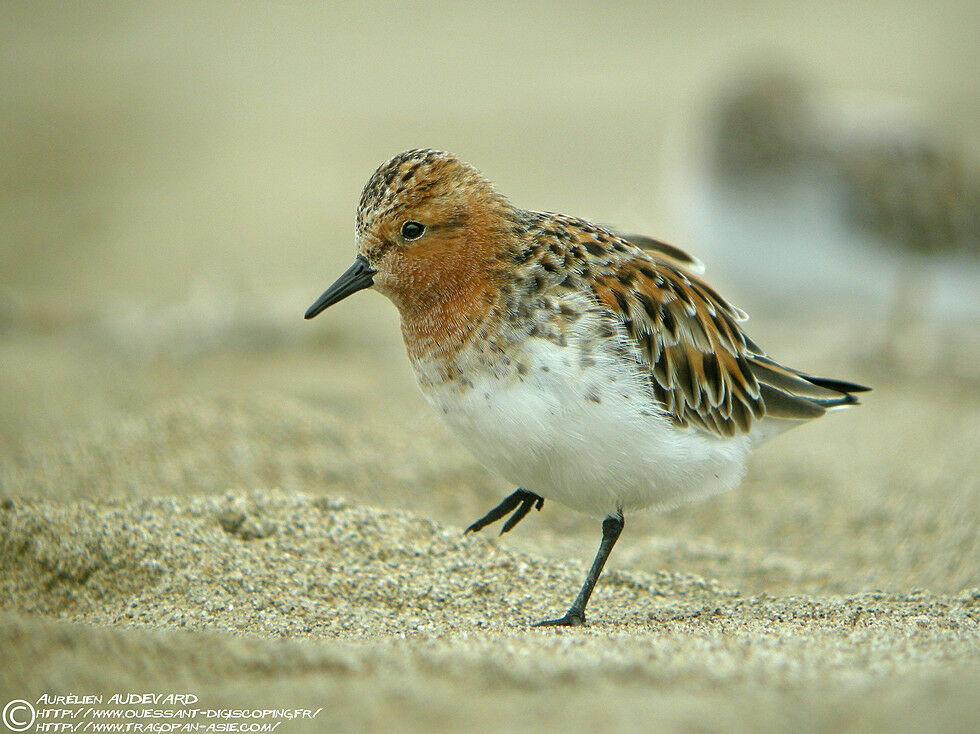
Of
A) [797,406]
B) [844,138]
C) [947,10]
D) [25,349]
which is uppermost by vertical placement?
[947,10]

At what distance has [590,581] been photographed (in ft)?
11.7

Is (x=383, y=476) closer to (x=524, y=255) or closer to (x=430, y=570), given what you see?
(x=430, y=570)

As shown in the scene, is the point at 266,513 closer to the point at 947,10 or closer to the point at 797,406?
the point at 797,406

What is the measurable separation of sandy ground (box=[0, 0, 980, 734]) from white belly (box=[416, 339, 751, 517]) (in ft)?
1.57

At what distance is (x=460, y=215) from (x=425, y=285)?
27 centimetres

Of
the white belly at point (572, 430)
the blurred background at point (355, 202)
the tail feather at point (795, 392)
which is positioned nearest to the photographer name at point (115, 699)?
the white belly at point (572, 430)

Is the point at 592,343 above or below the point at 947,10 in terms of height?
below

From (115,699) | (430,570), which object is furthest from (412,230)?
(115,699)

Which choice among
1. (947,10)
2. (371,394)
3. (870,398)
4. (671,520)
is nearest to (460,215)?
(671,520)

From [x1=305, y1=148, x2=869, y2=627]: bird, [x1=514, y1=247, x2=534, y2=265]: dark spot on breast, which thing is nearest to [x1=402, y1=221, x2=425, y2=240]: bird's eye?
[x1=305, y1=148, x2=869, y2=627]: bird

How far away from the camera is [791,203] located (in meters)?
7.99

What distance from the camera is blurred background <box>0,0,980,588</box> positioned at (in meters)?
5.40

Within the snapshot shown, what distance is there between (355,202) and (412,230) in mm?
8276

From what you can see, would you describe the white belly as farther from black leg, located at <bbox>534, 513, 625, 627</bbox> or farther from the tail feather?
the tail feather
